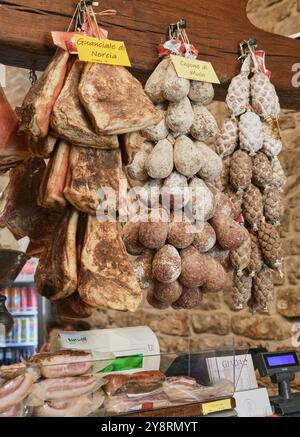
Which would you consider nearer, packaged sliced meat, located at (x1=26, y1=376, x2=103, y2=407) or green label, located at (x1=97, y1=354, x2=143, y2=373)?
packaged sliced meat, located at (x1=26, y1=376, x2=103, y2=407)

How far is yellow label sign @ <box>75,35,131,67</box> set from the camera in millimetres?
1362

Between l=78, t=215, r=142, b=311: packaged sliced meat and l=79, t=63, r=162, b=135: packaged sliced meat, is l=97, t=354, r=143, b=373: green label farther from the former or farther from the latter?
l=79, t=63, r=162, b=135: packaged sliced meat

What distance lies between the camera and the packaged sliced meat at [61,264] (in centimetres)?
130

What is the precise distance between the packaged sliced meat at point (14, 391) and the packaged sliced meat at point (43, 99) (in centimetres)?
55

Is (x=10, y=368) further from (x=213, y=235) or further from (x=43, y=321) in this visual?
(x=43, y=321)

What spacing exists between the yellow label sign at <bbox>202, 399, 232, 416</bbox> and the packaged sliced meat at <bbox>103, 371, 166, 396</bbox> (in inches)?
5.3

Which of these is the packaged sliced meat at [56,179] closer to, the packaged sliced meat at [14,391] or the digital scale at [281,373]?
the packaged sliced meat at [14,391]

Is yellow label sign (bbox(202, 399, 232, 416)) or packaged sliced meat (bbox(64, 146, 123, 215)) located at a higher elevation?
packaged sliced meat (bbox(64, 146, 123, 215))

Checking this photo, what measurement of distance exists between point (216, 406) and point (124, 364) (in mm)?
299

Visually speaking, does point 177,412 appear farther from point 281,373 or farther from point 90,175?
point 281,373

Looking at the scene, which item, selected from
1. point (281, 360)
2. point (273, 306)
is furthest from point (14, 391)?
point (273, 306)

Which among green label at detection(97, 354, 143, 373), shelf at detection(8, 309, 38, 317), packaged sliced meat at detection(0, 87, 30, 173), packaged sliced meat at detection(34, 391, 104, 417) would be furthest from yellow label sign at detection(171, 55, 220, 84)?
shelf at detection(8, 309, 38, 317)

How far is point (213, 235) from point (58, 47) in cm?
61

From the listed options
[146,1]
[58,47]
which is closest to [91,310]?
[58,47]
